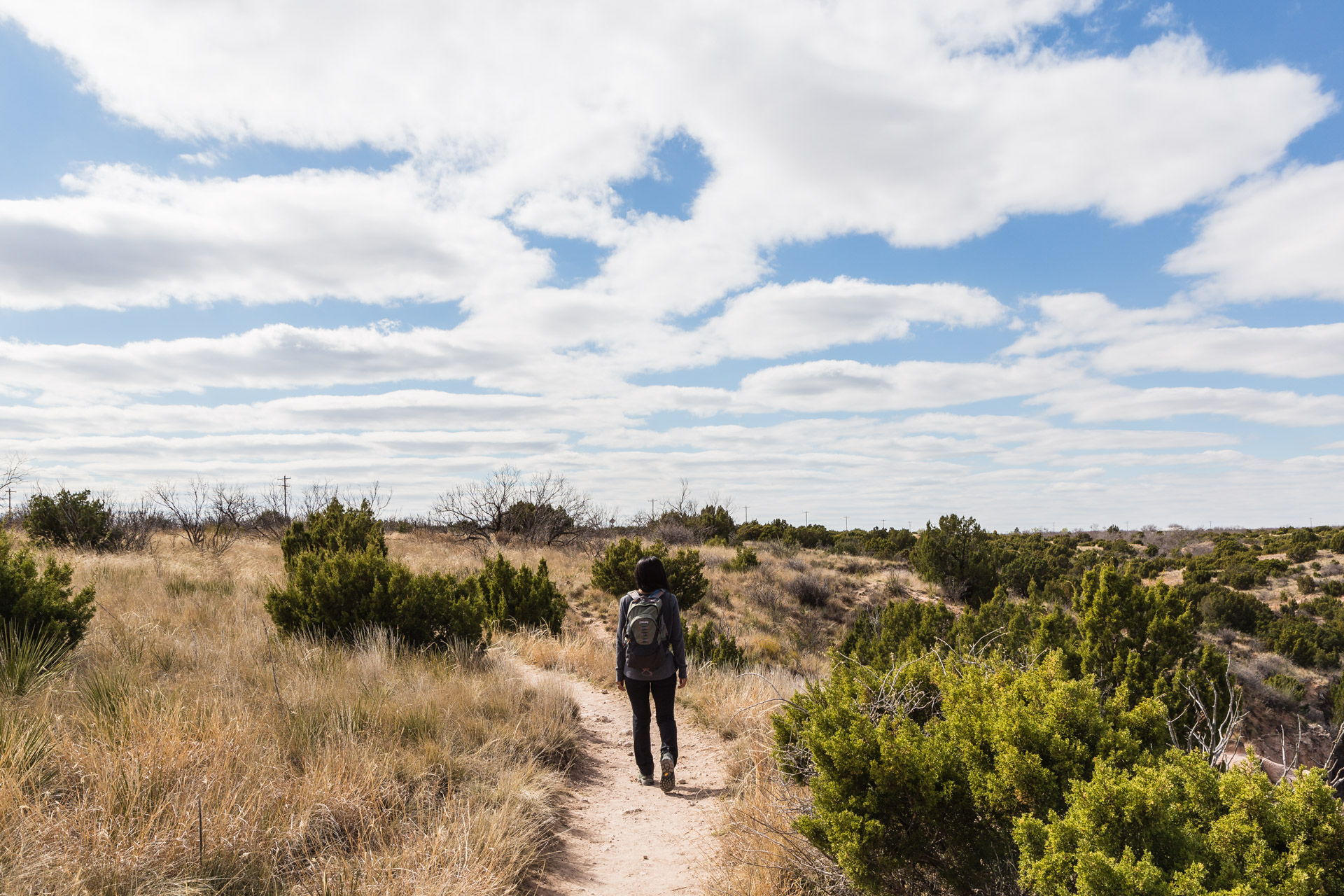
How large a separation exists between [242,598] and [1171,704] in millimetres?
11706

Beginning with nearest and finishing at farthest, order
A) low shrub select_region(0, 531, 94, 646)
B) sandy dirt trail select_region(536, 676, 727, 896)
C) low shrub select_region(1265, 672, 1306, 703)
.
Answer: sandy dirt trail select_region(536, 676, 727, 896) → low shrub select_region(0, 531, 94, 646) → low shrub select_region(1265, 672, 1306, 703)

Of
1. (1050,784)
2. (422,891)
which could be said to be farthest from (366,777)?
(1050,784)

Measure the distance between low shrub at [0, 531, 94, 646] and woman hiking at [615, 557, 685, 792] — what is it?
5.39m

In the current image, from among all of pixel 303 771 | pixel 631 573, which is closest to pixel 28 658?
pixel 303 771

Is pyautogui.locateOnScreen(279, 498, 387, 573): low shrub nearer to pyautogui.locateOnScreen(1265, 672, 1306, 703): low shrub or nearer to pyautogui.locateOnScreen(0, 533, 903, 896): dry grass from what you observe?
pyautogui.locateOnScreen(0, 533, 903, 896): dry grass

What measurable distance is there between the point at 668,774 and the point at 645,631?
127 centimetres

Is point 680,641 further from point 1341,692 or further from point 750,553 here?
point 750,553

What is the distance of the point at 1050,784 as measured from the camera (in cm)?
267

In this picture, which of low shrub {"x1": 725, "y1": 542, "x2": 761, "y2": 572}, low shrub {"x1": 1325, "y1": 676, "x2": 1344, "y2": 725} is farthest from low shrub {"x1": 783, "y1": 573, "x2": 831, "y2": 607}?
low shrub {"x1": 1325, "y1": 676, "x2": 1344, "y2": 725}

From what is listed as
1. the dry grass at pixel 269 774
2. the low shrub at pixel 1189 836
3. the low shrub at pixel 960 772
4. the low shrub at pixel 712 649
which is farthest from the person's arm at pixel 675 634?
the low shrub at pixel 712 649

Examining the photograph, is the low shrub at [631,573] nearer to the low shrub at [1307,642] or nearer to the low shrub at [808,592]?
the low shrub at [808,592]

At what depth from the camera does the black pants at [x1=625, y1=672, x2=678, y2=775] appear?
567cm

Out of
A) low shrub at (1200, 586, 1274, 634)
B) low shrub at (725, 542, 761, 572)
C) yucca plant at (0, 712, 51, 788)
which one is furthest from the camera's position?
low shrub at (725, 542, 761, 572)

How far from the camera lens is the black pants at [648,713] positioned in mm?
5672
